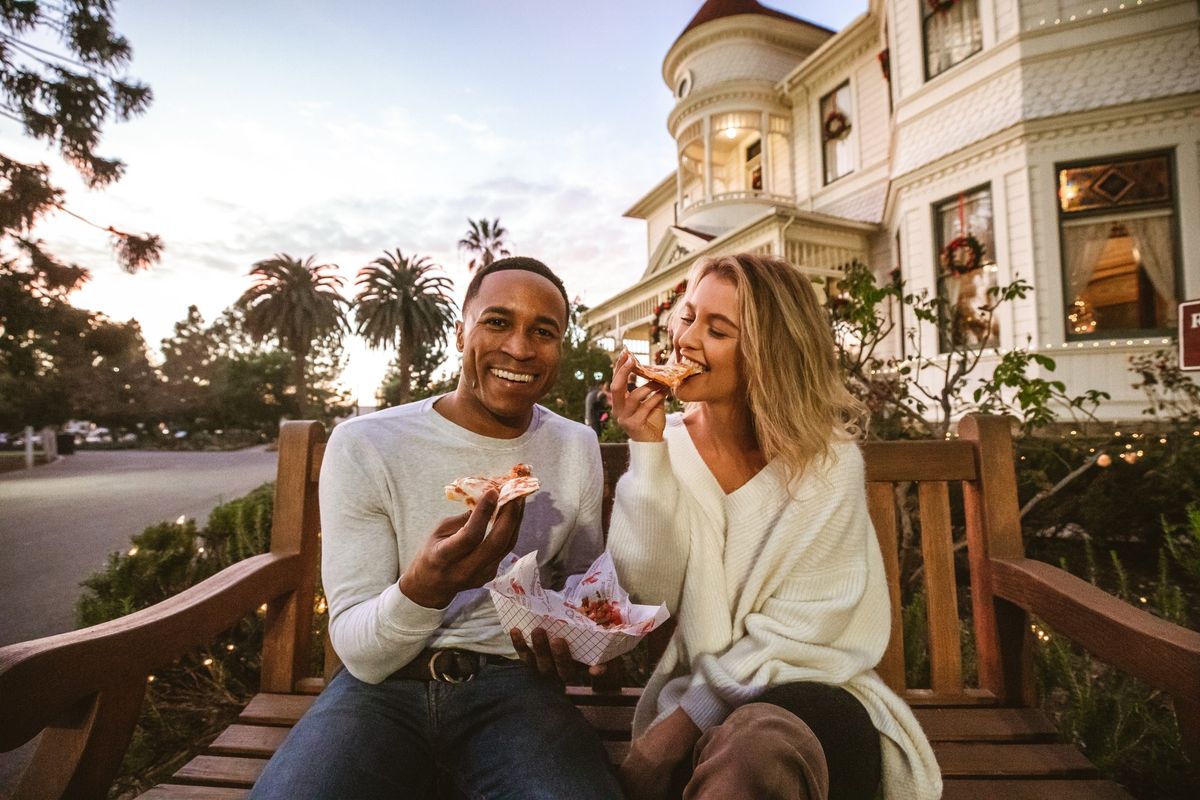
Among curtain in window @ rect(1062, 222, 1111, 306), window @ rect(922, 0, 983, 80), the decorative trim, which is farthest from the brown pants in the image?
the decorative trim

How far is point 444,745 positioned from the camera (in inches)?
66.1

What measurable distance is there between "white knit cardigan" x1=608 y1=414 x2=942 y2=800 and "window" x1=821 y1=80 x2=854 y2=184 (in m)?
14.9

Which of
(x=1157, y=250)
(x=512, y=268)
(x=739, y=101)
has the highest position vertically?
(x=739, y=101)

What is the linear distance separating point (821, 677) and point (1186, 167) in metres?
10.3

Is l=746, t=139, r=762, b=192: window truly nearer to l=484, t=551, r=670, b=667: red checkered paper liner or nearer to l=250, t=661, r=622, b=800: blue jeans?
l=484, t=551, r=670, b=667: red checkered paper liner

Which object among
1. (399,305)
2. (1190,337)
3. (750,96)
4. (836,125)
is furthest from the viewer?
(399,305)

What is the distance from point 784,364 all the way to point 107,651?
6.78 feet

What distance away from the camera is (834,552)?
1.80 metres

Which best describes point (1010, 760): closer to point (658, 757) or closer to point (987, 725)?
point (987, 725)

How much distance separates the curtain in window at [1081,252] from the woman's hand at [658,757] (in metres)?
9.67

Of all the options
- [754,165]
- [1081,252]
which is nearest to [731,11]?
[754,165]

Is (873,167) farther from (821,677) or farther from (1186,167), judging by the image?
(821,677)

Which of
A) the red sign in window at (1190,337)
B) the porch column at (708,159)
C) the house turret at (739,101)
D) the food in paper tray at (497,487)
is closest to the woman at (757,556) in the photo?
the food in paper tray at (497,487)

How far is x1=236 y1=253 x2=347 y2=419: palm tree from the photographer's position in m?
46.1
